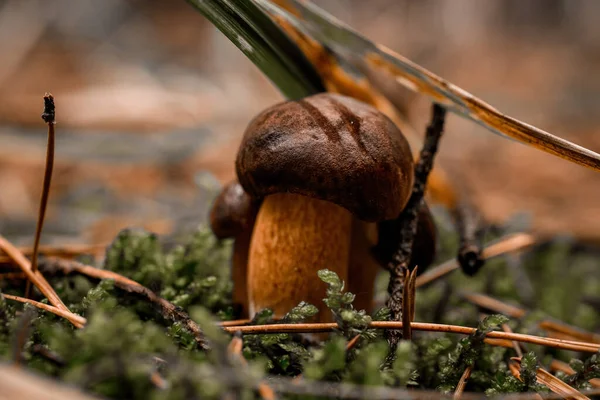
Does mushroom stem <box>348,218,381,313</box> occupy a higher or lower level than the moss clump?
higher

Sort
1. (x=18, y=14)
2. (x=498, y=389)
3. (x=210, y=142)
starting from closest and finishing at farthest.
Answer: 1. (x=498, y=389)
2. (x=210, y=142)
3. (x=18, y=14)

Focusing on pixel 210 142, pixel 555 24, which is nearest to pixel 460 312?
pixel 210 142

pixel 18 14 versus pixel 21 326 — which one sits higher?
pixel 18 14

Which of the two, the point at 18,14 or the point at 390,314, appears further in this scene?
the point at 18,14

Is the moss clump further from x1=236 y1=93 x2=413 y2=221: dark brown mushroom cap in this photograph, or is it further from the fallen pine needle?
x1=236 y1=93 x2=413 y2=221: dark brown mushroom cap

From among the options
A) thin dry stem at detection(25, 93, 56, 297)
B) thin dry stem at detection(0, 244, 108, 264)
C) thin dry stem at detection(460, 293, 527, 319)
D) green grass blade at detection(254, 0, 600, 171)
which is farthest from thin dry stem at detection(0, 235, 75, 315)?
thin dry stem at detection(460, 293, 527, 319)

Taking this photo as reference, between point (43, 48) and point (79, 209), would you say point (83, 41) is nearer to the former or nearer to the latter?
point (43, 48)

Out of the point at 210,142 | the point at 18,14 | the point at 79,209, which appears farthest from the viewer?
the point at 18,14
